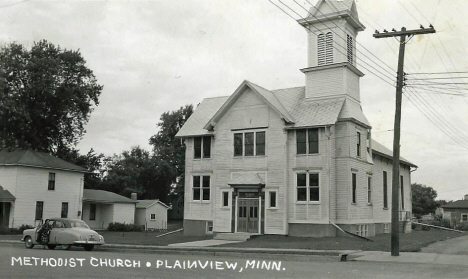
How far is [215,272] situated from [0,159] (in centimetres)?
3544

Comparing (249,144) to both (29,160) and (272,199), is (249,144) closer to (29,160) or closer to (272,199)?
(272,199)

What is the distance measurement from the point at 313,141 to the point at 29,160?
2605 centimetres

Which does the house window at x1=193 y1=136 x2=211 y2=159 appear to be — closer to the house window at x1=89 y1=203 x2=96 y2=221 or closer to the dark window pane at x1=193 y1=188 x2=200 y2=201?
the dark window pane at x1=193 y1=188 x2=200 y2=201

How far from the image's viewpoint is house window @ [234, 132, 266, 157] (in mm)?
33250

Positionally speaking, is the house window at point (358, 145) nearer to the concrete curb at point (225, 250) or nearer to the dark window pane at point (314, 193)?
the dark window pane at point (314, 193)

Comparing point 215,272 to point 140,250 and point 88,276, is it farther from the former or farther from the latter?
point 140,250

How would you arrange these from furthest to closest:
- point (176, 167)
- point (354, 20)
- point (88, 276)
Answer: point (176, 167) → point (354, 20) → point (88, 276)

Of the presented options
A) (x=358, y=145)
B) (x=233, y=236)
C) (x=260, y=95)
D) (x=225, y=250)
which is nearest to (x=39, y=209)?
(x=233, y=236)

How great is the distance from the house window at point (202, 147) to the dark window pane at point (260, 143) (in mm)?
4125

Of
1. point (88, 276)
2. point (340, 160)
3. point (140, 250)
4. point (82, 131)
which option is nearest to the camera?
point (88, 276)

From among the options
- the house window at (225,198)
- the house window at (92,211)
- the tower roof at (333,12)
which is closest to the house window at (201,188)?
the house window at (225,198)

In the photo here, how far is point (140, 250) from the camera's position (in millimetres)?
24844

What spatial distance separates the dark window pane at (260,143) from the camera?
33.2m

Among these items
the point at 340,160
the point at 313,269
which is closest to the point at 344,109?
the point at 340,160
